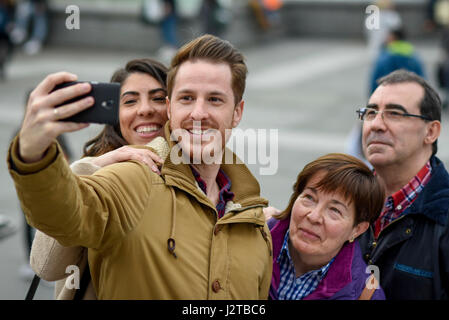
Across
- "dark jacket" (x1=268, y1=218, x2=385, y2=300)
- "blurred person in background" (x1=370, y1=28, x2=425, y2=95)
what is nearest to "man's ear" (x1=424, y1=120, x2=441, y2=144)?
"dark jacket" (x1=268, y1=218, x2=385, y2=300)

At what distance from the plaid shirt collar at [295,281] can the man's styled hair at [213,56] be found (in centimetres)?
77

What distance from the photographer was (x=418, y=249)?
8.81ft

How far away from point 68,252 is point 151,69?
1044 millimetres

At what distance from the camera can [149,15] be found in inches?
631

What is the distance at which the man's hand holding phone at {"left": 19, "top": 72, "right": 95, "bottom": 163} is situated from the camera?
5.39 feet

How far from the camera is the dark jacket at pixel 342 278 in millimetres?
2465

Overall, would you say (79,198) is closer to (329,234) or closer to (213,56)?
(213,56)

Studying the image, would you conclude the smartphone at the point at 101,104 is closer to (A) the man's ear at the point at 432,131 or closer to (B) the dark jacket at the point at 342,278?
(B) the dark jacket at the point at 342,278

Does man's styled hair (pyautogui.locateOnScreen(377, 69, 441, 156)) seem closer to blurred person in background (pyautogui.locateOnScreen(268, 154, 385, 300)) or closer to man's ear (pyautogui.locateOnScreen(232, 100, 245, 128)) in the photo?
blurred person in background (pyautogui.locateOnScreen(268, 154, 385, 300))

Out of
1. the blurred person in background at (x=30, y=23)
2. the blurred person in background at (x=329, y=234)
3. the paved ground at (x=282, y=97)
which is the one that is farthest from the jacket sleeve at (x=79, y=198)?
the blurred person in background at (x=30, y=23)

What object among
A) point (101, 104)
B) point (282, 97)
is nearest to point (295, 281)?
point (101, 104)

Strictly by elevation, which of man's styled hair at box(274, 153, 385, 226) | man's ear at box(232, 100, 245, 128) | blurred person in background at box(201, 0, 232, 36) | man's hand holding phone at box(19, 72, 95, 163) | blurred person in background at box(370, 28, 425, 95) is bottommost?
man's hand holding phone at box(19, 72, 95, 163)
